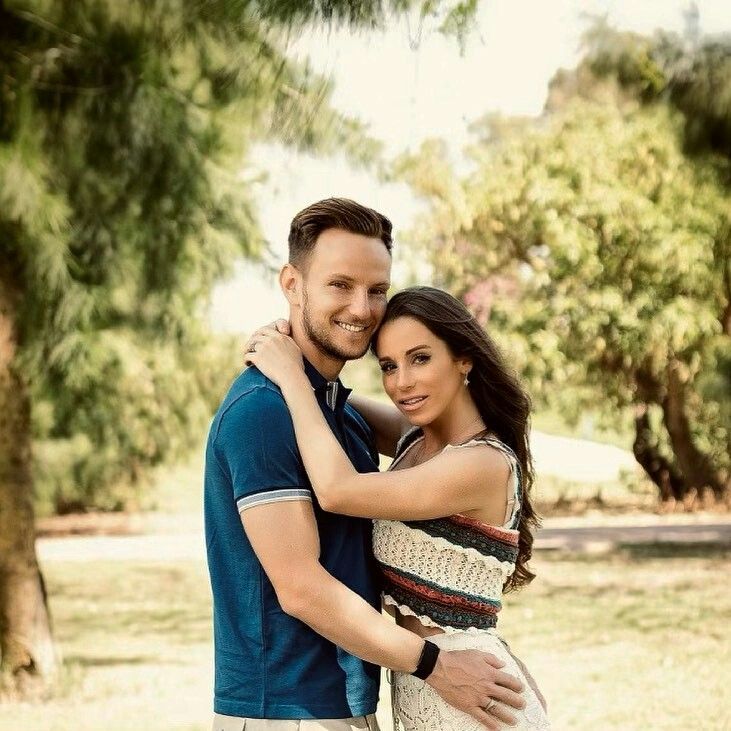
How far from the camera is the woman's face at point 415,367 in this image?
2.96m

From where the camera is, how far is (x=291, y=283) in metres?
2.98

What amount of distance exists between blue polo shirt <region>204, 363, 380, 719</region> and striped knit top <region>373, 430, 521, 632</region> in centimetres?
13

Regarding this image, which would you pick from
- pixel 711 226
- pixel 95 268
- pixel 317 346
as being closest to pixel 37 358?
pixel 95 268

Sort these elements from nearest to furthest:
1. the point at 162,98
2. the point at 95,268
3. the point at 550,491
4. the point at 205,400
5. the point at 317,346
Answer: the point at 317,346 → the point at 162,98 → the point at 95,268 → the point at 205,400 → the point at 550,491

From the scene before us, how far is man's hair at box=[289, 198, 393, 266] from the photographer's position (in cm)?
288

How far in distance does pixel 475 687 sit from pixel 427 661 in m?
0.13

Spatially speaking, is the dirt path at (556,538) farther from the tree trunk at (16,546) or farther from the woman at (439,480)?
the woman at (439,480)

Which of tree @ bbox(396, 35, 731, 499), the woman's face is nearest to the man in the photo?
the woman's face

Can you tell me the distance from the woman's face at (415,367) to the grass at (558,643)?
4.82 m

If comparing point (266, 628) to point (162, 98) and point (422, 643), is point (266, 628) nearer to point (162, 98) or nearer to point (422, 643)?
point (422, 643)

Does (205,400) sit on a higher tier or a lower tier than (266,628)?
lower

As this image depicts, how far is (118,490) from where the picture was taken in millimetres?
22531

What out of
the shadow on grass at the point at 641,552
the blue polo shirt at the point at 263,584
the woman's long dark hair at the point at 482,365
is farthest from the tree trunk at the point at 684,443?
the blue polo shirt at the point at 263,584

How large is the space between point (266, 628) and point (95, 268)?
5125 millimetres
